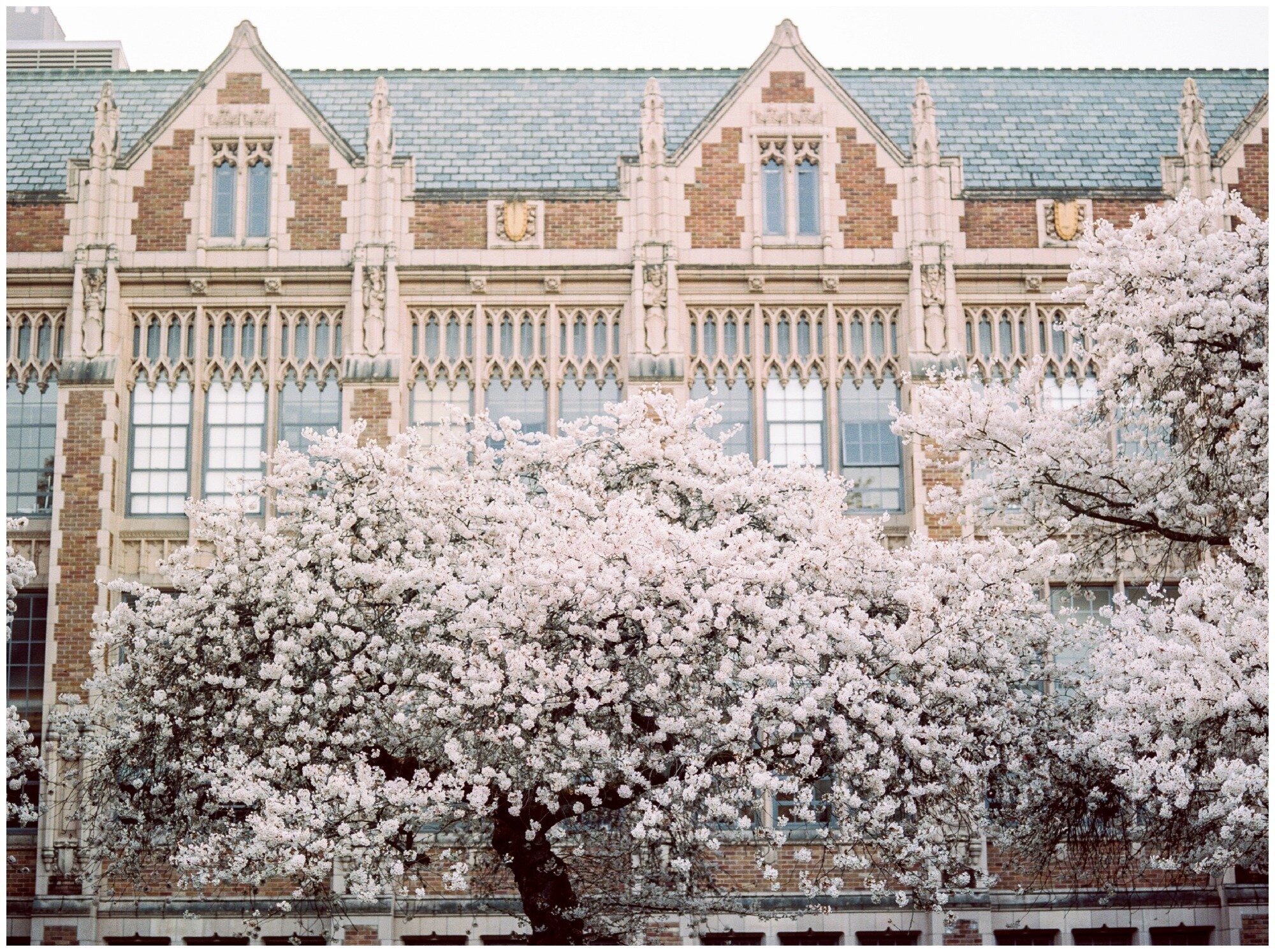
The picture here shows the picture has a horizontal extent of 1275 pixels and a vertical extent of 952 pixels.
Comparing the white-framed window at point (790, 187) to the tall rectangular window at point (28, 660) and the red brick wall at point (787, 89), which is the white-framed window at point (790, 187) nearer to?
the red brick wall at point (787, 89)

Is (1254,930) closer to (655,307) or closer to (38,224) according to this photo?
(655,307)

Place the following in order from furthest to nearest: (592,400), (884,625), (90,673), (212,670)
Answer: (592,400) → (90,673) → (212,670) → (884,625)

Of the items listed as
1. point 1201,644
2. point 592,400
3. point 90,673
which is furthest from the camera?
point 592,400

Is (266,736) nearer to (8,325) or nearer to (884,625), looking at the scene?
(884,625)

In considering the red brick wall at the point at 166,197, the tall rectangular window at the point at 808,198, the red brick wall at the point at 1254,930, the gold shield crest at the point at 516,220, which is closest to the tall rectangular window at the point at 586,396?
the gold shield crest at the point at 516,220

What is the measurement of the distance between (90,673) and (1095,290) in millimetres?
15562

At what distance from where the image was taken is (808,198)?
2819cm

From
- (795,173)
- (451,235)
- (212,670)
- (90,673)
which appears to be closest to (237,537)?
(212,670)

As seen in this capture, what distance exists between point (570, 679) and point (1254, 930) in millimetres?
13153

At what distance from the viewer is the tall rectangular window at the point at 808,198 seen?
28.0 meters

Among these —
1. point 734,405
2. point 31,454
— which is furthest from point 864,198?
point 31,454

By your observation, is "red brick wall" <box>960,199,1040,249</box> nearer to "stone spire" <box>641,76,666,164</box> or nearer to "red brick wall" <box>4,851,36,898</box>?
"stone spire" <box>641,76,666,164</box>

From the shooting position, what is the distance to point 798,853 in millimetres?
17203

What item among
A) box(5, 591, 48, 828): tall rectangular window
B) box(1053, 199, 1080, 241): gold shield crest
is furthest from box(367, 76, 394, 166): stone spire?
box(1053, 199, 1080, 241): gold shield crest
